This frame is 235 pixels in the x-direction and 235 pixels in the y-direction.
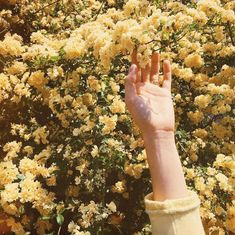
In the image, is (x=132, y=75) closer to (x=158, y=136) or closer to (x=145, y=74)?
(x=145, y=74)

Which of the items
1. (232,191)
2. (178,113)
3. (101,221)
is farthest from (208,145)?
(101,221)

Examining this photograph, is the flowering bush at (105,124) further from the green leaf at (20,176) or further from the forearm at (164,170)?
the forearm at (164,170)

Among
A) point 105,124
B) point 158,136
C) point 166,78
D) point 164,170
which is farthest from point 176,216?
point 105,124

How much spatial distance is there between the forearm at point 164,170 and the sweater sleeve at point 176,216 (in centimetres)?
3

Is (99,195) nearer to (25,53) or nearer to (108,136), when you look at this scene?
(108,136)

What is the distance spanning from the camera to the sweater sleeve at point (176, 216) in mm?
1376

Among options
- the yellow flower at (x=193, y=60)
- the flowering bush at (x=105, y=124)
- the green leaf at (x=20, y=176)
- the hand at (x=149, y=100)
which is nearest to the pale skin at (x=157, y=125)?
the hand at (x=149, y=100)

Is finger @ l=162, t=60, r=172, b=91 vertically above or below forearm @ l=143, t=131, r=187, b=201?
above

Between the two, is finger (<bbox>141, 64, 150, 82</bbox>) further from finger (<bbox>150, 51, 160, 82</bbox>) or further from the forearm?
the forearm

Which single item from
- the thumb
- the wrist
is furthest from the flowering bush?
the wrist

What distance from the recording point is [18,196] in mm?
2137

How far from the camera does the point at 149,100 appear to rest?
5.38 ft

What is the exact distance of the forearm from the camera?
1424 mm

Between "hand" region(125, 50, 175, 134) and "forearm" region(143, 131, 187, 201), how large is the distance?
5 centimetres
